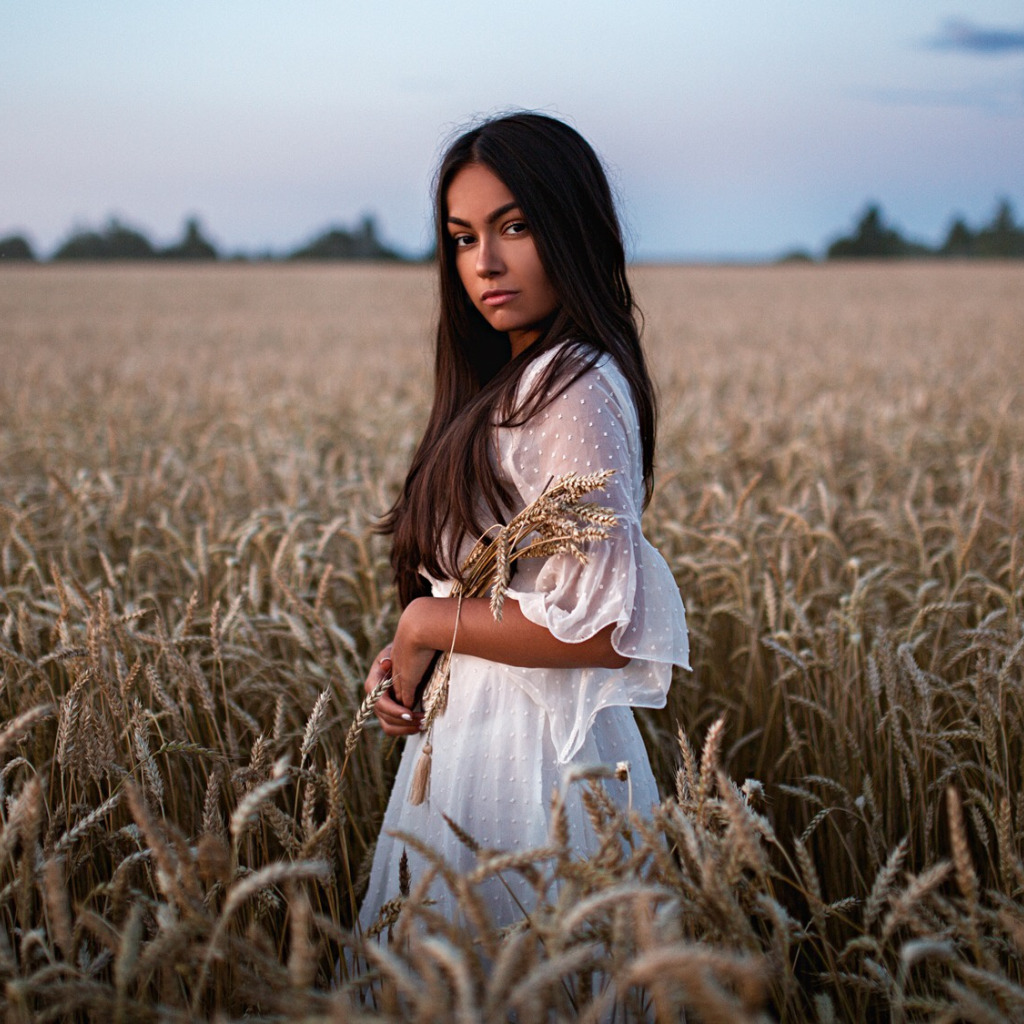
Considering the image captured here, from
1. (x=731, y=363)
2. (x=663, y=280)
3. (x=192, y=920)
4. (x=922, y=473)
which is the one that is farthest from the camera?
(x=663, y=280)

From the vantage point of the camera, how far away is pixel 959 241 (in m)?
72.1

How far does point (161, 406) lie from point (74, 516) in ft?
12.7

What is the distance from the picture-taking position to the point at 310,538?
10.6 feet

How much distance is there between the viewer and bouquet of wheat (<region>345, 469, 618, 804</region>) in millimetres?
1235

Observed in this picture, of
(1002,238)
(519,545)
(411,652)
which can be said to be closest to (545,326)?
(519,545)

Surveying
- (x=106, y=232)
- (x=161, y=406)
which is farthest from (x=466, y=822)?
(x=106, y=232)

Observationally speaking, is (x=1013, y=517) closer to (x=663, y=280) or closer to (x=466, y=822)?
(x=466, y=822)

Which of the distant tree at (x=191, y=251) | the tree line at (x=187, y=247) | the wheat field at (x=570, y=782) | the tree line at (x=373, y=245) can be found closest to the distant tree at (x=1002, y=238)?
the tree line at (x=373, y=245)

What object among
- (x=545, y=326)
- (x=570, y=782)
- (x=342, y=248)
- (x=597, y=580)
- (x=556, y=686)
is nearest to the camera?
(x=570, y=782)

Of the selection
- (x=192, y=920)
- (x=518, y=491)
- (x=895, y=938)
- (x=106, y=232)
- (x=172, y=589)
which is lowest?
(x=895, y=938)

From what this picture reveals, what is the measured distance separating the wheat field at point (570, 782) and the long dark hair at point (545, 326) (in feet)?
1.29

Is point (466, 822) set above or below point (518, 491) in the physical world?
below

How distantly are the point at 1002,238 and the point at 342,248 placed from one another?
4954 centimetres

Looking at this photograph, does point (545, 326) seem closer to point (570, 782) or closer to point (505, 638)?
point (505, 638)
